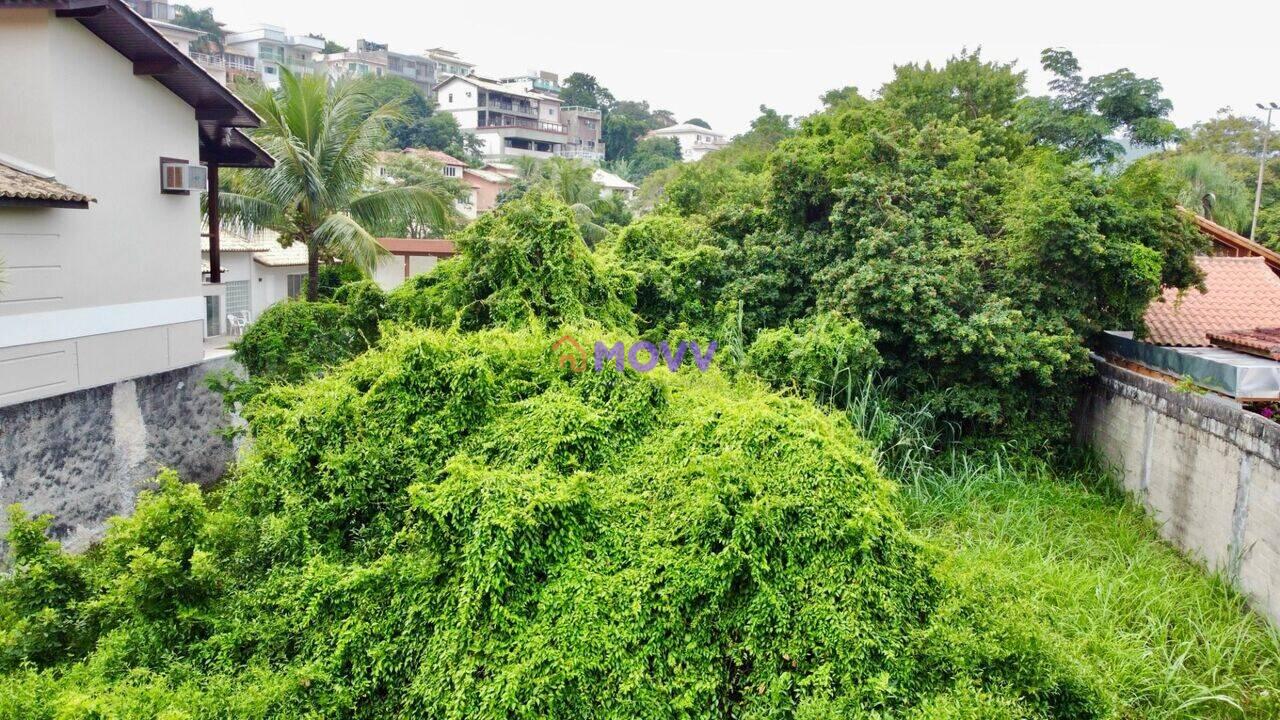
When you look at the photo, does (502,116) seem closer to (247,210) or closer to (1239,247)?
(247,210)

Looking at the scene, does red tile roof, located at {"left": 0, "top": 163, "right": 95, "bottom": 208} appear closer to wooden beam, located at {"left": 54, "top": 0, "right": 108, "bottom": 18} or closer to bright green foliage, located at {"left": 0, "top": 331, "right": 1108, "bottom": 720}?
wooden beam, located at {"left": 54, "top": 0, "right": 108, "bottom": 18}

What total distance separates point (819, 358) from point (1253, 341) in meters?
5.29

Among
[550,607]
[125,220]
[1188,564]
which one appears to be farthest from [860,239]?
[125,220]

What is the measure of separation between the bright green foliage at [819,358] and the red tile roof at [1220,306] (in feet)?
15.8

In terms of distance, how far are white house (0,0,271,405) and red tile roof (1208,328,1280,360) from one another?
42.6 feet

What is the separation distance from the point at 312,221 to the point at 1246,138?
35657 mm

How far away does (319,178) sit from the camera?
13945 mm

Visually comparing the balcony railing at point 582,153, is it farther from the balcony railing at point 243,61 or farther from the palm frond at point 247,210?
the palm frond at point 247,210

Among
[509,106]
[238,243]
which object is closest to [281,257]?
[238,243]

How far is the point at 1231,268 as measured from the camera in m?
13.5

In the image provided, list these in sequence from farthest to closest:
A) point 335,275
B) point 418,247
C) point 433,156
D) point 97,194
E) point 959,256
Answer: point 433,156 → point 335,275 → point 418,247 → point 959,256 → point 97,194

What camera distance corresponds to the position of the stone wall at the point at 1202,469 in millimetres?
7348

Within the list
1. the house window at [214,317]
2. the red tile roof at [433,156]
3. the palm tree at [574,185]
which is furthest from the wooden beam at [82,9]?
the red tile roof at [433,156]

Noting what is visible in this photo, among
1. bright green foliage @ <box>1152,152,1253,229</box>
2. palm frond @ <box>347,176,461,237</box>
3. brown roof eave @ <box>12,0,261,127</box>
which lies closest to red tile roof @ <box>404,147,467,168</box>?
palm frond @ <box>347,176,461,237</box>
